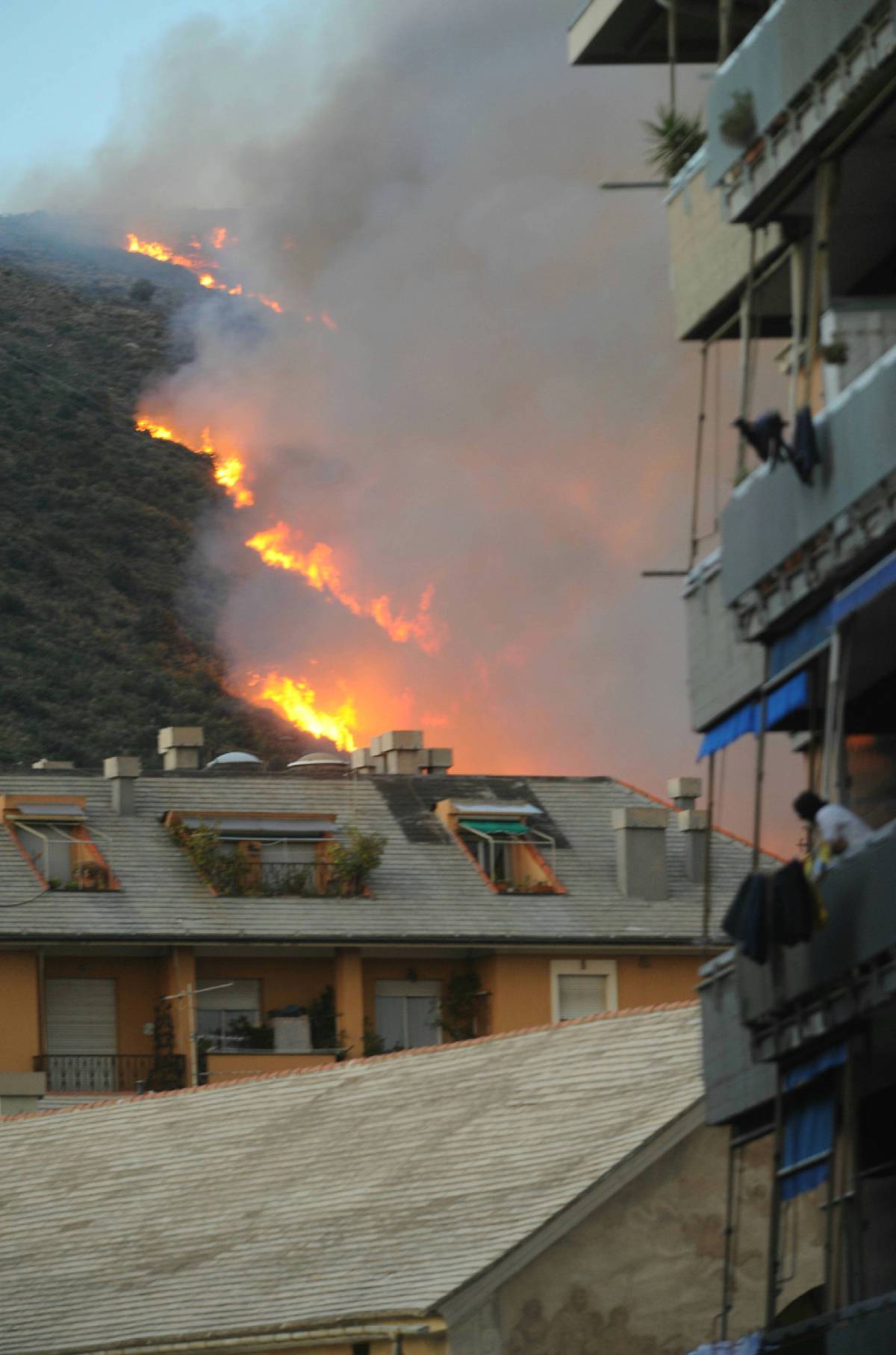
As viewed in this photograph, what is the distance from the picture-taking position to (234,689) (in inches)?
5738

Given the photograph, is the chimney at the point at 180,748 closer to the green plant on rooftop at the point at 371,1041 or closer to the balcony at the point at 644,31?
the green plant on rooftop at the point at 371,1041

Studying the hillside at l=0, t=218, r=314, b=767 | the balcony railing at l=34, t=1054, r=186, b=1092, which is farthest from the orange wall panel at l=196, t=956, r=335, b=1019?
the hillside at l=0, t=218, r=314, b=767

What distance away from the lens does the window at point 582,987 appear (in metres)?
68.5

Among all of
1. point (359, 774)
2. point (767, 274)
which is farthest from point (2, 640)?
point (767, 274)

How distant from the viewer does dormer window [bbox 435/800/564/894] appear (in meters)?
72.3

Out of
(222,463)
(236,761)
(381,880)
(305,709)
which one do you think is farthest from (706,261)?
(222,463)

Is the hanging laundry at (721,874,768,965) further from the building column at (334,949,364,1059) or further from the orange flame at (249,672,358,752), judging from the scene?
the orange flame at (249,672,358,752)

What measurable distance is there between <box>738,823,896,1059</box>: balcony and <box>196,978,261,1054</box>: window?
1675 inches

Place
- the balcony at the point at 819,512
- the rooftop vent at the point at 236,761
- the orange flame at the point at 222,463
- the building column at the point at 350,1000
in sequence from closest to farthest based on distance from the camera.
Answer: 1. the balcony at the point at 819,512
2. the building column at the point at 350,1000
3. the rooftop vent at the point at 236,761
4. the orange flame at the point at 222,463

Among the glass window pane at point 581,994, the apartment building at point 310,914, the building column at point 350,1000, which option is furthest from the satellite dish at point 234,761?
the glass window pane at point 581,994

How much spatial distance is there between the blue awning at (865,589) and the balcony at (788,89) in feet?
12.2

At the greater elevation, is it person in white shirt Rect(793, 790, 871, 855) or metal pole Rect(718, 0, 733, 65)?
metal pole Rect(718, 0, 733, 65)

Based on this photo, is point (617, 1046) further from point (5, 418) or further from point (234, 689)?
point (5, 418)

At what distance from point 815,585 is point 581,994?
4635 centimetres
